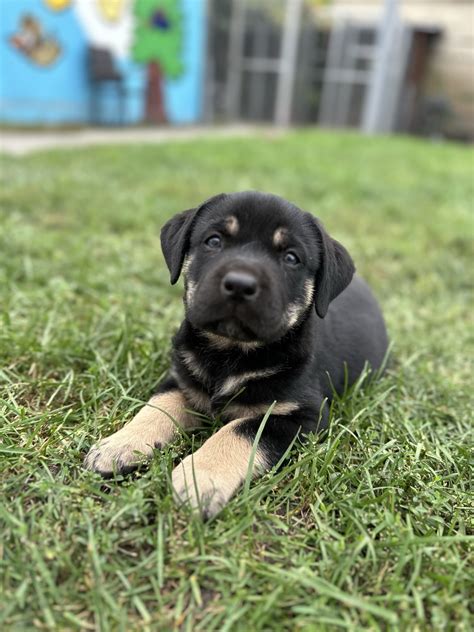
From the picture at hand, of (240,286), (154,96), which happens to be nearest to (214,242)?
(240,286)

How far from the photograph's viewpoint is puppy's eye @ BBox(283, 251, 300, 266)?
278 cm

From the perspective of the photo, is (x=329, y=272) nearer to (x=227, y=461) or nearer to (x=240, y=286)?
(x=240, y=286)

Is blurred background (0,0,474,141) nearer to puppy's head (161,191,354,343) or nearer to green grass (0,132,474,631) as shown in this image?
green grass (0,132,474,631)

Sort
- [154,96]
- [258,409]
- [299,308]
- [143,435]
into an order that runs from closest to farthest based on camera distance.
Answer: [143,435] → [258,409] → [299,308] → [154,96]

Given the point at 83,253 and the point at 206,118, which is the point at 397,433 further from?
the point at 206,118

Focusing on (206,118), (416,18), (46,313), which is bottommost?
(206,118)

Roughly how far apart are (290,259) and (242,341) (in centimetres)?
48

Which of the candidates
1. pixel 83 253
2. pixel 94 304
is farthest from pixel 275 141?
pixel 94 304

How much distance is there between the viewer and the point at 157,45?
17641 mm

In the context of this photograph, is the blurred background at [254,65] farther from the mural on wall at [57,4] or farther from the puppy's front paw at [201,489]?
the puppy's front paw at [201,489]

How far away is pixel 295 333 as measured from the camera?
2.84m

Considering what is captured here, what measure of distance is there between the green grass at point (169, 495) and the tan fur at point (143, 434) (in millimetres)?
74

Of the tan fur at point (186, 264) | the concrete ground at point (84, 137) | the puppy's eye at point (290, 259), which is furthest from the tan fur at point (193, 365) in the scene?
the concrete ground at point (84, 137)

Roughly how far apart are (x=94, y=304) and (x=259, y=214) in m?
1.99
